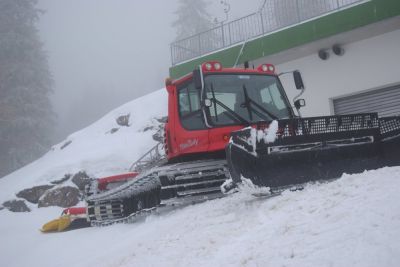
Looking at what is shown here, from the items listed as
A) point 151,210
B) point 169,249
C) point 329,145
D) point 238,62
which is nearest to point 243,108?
point 329,145

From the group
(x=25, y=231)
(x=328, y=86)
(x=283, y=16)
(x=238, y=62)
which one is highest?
(x=283, y=16)

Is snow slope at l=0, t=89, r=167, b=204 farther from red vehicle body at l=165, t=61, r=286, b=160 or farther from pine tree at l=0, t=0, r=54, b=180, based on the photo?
pine tree at l=0, t=0, r=54, b=180

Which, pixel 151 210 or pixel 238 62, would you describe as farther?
pixel 238 62

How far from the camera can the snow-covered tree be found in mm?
39094

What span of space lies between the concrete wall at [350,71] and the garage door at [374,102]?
269mm

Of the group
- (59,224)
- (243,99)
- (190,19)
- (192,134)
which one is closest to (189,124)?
(192,134)

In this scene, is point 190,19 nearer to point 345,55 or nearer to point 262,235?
point 345,55

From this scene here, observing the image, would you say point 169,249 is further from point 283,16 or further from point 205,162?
point 283,16

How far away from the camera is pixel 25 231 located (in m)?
11.8

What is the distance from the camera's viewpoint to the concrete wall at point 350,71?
37.0 ft

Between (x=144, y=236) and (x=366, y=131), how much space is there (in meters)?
4.05

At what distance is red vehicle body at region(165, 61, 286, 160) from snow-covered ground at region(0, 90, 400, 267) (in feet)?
3.36

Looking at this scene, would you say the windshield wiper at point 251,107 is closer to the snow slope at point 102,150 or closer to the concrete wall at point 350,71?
the concrete wall at point 350,71

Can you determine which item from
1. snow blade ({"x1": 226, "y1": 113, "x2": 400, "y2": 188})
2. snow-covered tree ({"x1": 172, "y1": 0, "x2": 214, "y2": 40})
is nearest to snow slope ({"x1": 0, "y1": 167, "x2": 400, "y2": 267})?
snow blade ({"x1": 226, "y1": 113, "x2": 400, "y2": 188})
